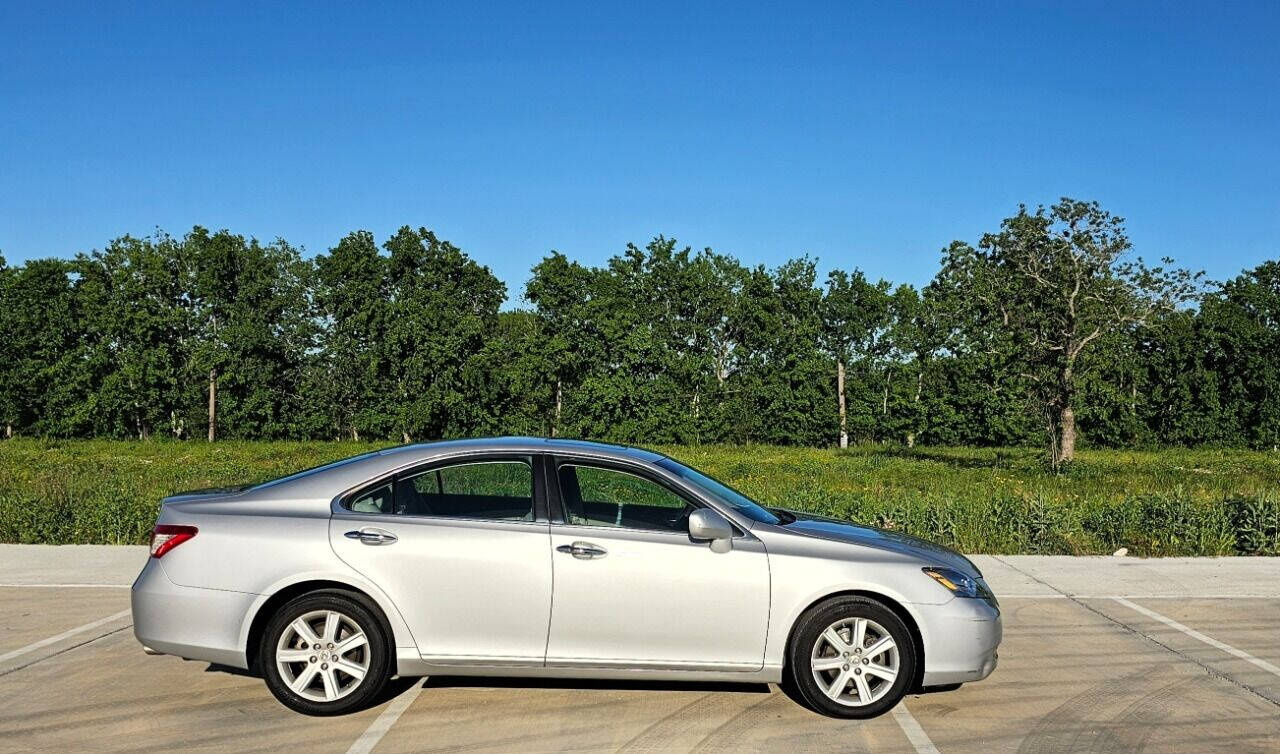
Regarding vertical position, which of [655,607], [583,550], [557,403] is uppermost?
[557,403]

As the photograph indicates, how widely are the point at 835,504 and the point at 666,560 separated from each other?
8.80m

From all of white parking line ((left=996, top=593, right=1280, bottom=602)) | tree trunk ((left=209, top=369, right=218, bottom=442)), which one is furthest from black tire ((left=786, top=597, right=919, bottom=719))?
tree trunk ((left=209, top=369, right=218, bottom=442))

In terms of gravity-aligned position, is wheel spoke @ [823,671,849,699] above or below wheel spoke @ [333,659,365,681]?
below

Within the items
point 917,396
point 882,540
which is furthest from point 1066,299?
point 882,540

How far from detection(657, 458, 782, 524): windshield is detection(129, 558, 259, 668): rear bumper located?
2347 millimetres

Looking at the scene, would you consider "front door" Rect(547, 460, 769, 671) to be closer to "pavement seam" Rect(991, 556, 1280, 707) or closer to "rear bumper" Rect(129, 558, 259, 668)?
"rear bumper" Rect(129, 558, 259, 668)

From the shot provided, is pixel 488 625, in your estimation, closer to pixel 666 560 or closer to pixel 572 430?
pixel 666 560

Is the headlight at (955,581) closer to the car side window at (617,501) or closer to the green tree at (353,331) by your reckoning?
the car side window at (617,501)

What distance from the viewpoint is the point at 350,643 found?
5531 millimetres

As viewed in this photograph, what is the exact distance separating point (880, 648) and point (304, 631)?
9.78 feet

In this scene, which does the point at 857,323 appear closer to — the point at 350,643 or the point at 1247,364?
the point at 1247,364

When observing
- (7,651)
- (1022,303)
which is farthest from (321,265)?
(7,651)

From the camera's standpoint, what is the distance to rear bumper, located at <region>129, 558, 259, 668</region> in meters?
5.50

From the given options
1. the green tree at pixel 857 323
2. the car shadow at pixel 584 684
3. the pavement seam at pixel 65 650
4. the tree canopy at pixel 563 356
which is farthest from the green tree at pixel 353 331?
the car shadow at pixel 584 684
